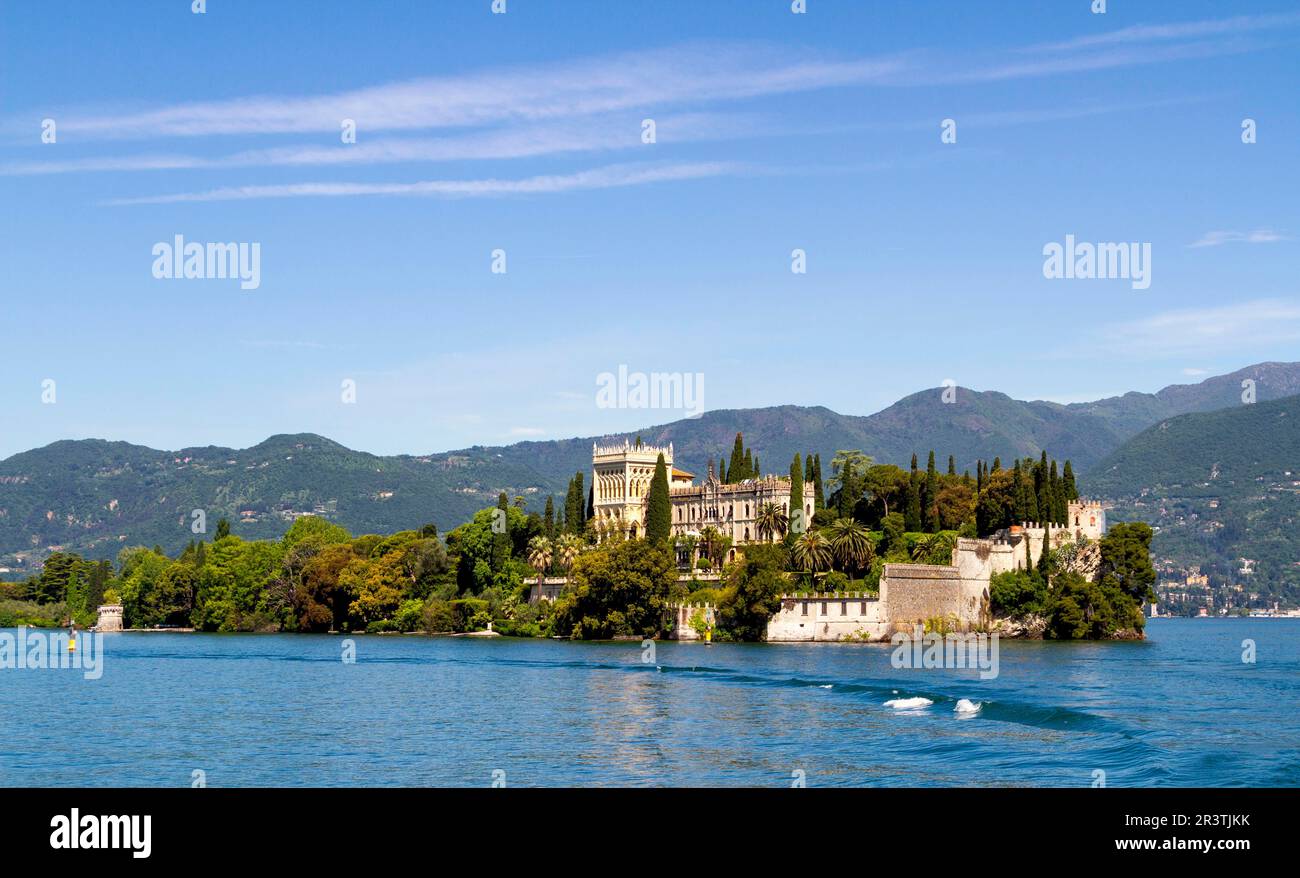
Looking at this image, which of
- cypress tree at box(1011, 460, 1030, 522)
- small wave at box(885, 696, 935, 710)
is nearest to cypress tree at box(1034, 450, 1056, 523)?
cypress tree at box(1011, 460, 1030, 522)

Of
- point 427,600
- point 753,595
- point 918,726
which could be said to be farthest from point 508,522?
point 918,726

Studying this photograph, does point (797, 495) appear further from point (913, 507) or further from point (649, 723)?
point (649, 723)

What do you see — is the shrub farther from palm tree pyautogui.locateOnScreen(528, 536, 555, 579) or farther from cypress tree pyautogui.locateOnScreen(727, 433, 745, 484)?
palm tree pyautogui.locateOnScreen(528, 536, 555, 579)

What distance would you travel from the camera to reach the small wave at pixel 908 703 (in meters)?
45.1

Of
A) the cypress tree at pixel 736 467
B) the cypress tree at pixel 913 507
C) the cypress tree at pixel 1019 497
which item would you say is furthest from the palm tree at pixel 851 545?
the cypress tree at pixel 736 467

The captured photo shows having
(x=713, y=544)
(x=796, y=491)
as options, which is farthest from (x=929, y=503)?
(x=713, y=544)

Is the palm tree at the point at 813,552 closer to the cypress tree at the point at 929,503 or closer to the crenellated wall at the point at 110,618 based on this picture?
the cypress tree at the point at 929,503

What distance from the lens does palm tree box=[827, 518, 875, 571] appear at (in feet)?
296

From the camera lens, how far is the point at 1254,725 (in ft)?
134

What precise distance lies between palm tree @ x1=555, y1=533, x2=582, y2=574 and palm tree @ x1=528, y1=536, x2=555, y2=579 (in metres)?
0.45

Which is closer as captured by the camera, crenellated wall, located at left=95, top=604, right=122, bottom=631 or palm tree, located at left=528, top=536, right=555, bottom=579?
palm tree, located at left=528, top=536, right=555, bottom=579

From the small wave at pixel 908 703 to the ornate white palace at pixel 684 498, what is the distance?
48688 millimetres

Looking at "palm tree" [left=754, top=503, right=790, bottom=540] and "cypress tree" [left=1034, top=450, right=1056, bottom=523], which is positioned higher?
"cypress tree" [left=1034, top=450, right=1056, bottom=523]
